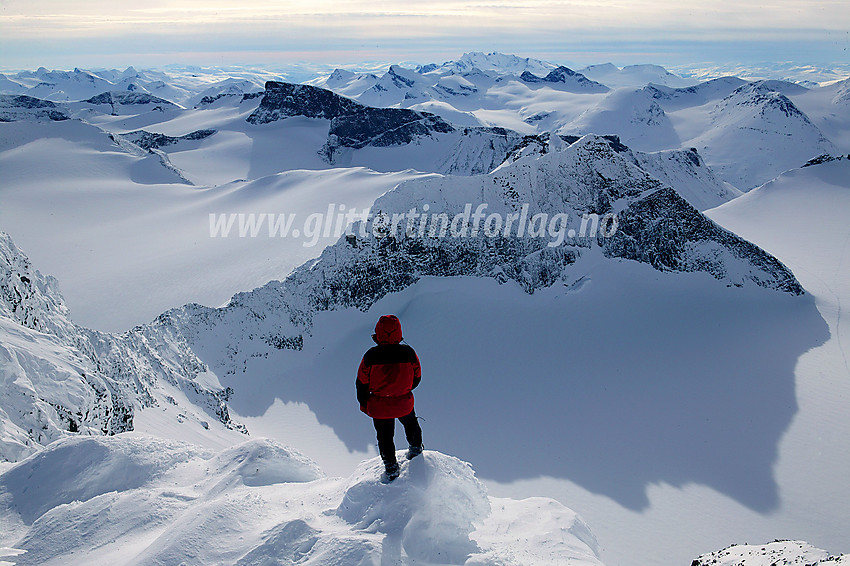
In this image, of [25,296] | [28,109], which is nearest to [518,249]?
[25,296]

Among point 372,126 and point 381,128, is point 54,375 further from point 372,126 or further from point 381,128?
point 372,126

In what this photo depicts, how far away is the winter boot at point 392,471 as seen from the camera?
256 inches

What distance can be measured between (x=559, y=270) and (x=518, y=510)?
761 inches

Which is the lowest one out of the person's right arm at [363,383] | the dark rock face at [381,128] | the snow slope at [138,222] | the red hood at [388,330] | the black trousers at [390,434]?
the snow slope at [138,222]

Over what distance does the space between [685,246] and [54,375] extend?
26400 mm

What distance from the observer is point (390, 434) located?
6773 millimetres

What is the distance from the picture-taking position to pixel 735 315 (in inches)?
942

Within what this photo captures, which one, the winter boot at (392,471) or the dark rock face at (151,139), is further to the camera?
the dark rock face at (151,139)

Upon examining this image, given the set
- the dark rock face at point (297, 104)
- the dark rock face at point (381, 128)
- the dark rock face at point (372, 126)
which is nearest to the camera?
the dark rock face at point (372, 126)

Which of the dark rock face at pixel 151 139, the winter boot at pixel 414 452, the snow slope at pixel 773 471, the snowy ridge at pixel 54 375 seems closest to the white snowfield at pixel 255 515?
the winter boot at pixel 414 452

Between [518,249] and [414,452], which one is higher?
[414,452]

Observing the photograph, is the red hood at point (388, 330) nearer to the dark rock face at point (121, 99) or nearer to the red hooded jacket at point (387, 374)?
the red hooded jacket at point (387, 374)

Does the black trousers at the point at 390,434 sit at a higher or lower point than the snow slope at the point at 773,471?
higher

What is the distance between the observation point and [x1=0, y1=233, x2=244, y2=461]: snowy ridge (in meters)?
8.93
